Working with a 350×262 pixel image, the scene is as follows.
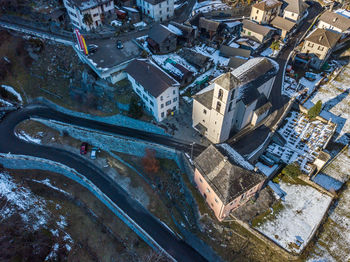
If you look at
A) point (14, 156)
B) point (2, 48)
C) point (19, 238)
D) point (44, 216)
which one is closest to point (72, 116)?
point (14, 156)

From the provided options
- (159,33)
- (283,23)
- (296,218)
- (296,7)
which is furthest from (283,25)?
(296,218)

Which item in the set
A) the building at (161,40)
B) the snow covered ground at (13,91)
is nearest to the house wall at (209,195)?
the building at (161,40)

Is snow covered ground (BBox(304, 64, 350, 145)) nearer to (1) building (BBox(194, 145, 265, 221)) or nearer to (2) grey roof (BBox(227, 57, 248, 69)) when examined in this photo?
(2) grey roof (BBox(227, 57, 248, 69))

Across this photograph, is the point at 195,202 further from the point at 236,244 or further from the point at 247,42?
the point at 247,42

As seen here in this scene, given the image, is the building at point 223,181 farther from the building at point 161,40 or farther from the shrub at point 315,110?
the building at point 161,40

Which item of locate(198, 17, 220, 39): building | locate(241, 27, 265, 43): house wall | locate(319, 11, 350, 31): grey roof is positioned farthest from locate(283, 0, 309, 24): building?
locate(198, 17, 220, 39): building

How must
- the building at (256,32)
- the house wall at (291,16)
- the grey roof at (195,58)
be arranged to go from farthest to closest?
the house wall at (291,16) → the building at (256,32) → the grey roof at (195,58)
